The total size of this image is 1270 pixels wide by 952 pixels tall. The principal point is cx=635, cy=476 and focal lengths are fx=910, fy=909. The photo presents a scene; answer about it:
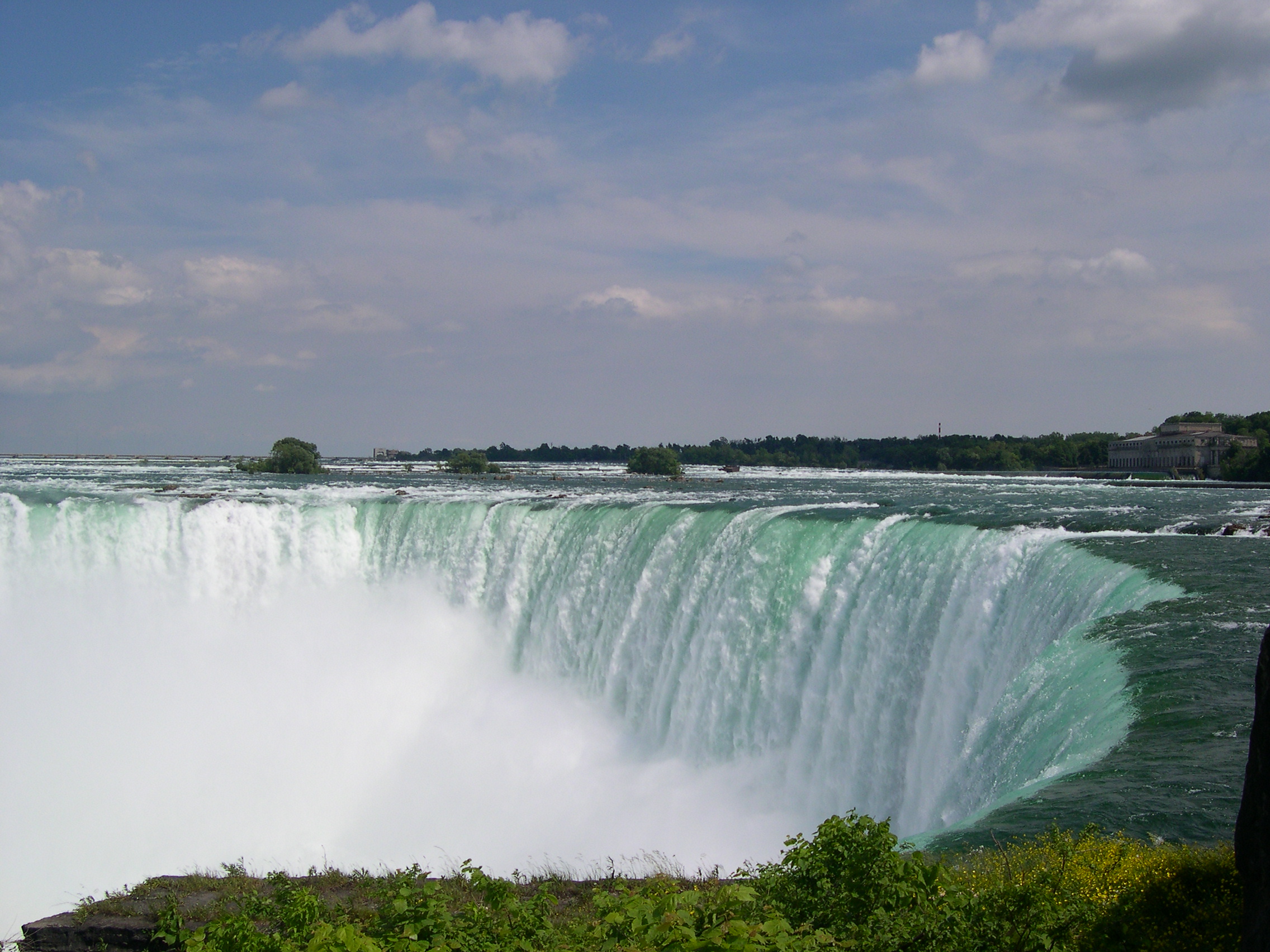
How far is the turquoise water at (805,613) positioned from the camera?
8891 millimetres

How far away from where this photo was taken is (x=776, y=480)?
4459 centimetres

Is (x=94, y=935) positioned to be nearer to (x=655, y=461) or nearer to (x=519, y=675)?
(x=519, y=675)

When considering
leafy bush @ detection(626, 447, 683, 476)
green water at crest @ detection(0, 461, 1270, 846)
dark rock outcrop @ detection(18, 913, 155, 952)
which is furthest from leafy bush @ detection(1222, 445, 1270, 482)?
dark rock outcrop @ detection(18, 913, 155, 952)

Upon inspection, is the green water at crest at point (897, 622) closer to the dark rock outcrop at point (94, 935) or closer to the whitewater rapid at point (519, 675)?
the whitewater rapid at point (519, 675)

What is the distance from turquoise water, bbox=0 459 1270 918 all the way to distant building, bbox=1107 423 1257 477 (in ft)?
65.7

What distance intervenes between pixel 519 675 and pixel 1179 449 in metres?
45.6

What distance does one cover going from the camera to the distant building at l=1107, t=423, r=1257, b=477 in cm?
4884

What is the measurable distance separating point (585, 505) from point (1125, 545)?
12168mm

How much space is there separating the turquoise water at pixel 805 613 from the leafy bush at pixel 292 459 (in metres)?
27.4

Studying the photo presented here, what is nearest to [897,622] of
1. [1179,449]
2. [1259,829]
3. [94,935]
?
[1259,829]

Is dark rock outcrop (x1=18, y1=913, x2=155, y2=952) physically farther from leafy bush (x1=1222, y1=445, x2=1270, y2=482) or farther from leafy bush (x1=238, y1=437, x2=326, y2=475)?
leafy bush (x1=238, y1=437, x2=326, y2=475)

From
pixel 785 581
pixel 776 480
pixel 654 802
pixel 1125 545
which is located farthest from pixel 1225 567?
pixel 776 480

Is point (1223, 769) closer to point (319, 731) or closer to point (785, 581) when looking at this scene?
point (785, 581)

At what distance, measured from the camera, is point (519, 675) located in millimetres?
20375
